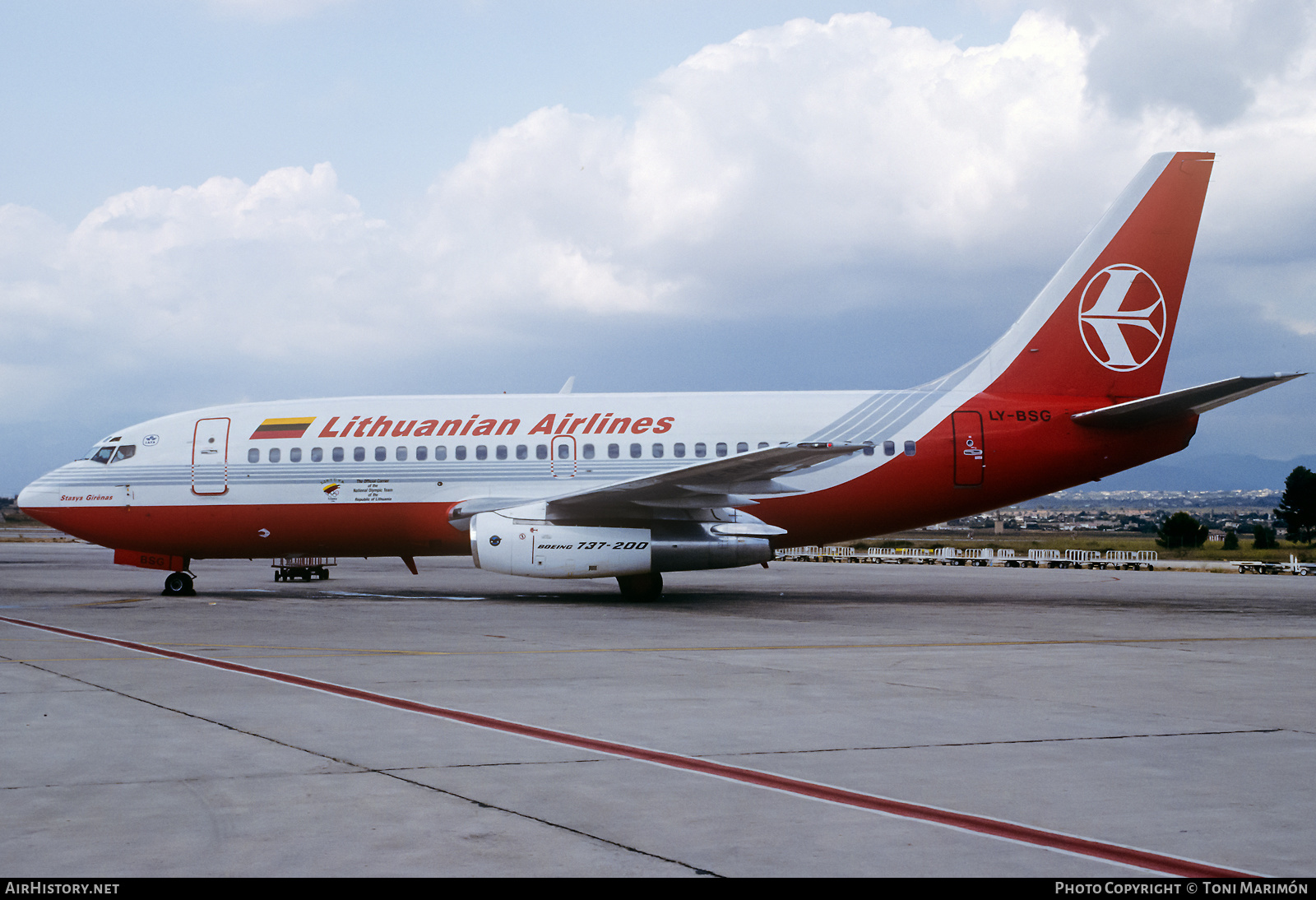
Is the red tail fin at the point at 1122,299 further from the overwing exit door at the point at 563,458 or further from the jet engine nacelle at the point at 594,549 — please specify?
the overwing exit door at the point at 563,458

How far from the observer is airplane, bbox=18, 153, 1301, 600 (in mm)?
21891

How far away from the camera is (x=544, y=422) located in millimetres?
22516

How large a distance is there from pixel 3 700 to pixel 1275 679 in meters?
11.5

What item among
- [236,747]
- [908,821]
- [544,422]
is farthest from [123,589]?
[908,821]

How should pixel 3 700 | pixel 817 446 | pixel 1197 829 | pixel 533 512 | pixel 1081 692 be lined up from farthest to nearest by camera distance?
pixel 533 512
pixel 817 446
pixel 1081 692
pixel 3 700
pixel 1197 829

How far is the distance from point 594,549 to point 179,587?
9.42 meters

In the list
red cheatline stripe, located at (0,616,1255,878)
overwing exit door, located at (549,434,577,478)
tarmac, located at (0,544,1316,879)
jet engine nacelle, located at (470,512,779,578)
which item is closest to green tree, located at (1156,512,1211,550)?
jet engine nacelle, located at (470,512,779,578)

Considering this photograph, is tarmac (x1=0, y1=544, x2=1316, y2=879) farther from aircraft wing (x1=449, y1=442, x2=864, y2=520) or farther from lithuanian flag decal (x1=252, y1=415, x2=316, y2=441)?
lithuanian flag decal (x1=252, y1=415, x2=316, y2=441)

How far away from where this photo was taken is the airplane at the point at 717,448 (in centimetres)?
2189

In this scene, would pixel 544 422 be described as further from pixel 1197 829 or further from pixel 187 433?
pixel 1197 829

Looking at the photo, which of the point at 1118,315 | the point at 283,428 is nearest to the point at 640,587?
the point at 283,428

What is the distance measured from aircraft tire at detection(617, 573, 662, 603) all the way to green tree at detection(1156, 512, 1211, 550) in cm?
5031

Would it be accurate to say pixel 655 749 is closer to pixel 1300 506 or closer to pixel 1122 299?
pixel 1122 299

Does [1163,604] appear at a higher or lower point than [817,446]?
lower
